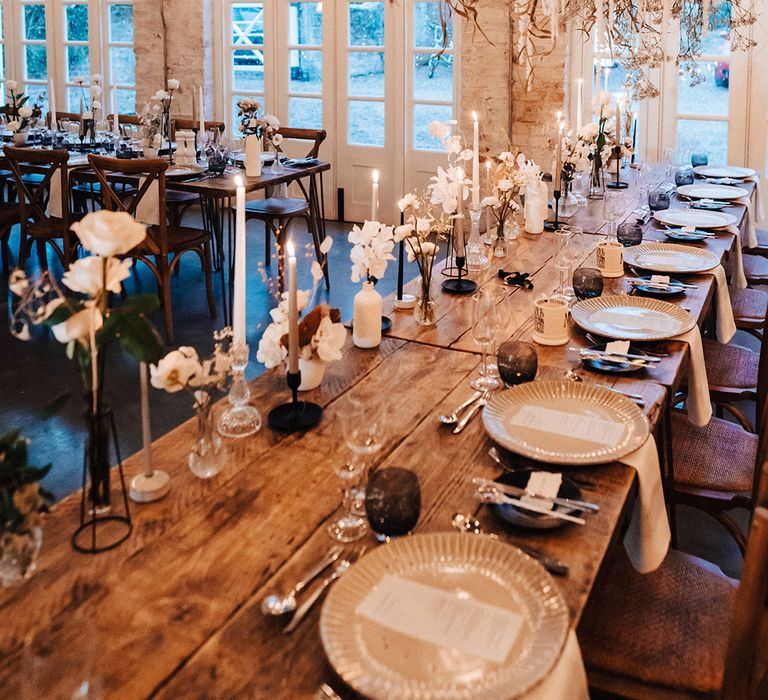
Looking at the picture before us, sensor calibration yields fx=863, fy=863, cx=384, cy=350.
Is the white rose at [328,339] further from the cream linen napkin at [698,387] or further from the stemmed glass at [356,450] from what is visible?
the cream linen napkin at [698,387]

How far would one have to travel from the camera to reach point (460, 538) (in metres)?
1.39

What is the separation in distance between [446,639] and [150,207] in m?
3.98

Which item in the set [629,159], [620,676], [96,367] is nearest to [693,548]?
[620,676]

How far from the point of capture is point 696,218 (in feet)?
12.6

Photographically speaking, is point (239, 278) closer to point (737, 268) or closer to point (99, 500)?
point (99, 500)

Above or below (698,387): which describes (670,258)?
above

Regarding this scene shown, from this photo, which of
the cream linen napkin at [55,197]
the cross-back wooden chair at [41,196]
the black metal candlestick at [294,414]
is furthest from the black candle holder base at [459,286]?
the cream linen napkin at [55,197]

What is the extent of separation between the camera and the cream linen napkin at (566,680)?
1.12 meters

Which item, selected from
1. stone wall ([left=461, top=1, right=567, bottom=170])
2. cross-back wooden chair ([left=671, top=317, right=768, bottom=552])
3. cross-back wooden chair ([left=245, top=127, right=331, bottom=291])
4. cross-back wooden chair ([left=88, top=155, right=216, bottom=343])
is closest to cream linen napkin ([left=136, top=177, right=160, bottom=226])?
cross-back wooden chair ([left=88, top=155, right=216, bottom=343])

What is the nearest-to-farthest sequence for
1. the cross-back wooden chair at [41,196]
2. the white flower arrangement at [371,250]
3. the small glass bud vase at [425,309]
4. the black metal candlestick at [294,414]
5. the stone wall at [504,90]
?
1. the black metal candlestick at [294,414]
2. the white flower arrangement at [371,250]
3. the small glass bud vase at [425,309]
4. the cross-back wooden chair at [41,196]
5. the stone wall at [504,90]

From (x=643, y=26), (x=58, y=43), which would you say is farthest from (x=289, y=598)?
(x=58, y=43)

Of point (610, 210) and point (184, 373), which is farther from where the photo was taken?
point (610, 210)

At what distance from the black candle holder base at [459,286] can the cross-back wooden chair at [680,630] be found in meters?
1.23

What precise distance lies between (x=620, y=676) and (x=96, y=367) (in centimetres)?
110
